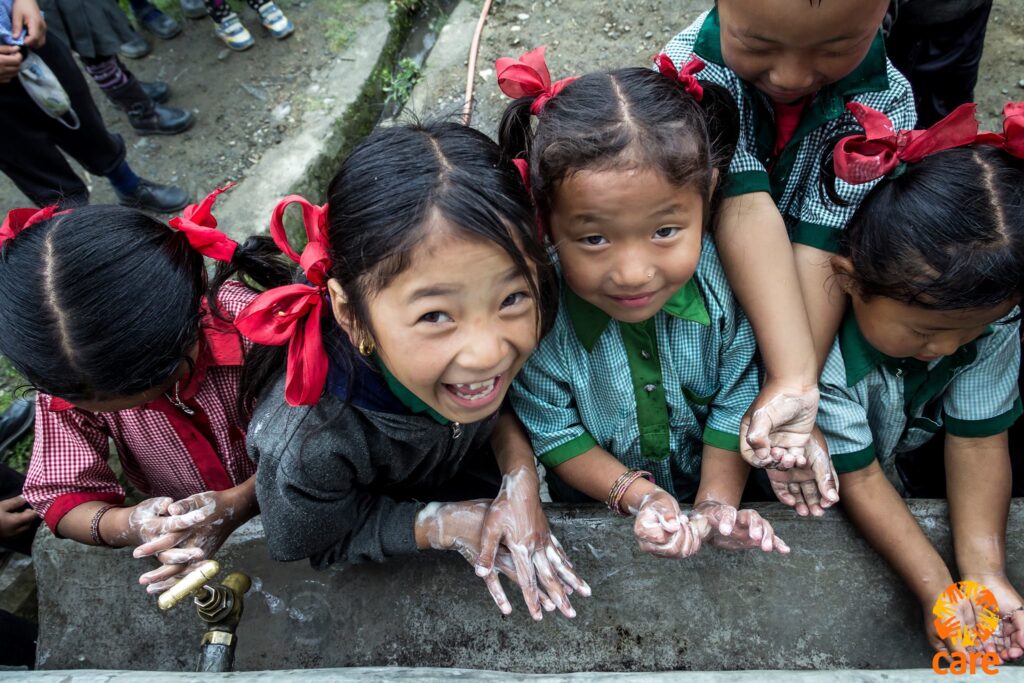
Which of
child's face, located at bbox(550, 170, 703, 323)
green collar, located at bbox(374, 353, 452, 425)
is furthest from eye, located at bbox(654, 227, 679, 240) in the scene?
green collar, located at bbox(374, 353, 452, 425)

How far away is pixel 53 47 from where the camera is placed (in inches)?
103

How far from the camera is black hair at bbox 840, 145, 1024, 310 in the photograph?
49.0 inches

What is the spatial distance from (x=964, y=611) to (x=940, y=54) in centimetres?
141

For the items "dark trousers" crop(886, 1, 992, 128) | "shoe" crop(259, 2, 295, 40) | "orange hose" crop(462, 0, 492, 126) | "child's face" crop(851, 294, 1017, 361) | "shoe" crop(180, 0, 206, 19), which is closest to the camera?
"child's face" crop(851, 294, 1017, 361)

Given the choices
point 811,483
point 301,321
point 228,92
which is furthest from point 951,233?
point 228,92

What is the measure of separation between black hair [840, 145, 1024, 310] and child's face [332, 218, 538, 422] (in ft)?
2.23

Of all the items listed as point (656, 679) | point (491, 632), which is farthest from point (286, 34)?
point (656, 679)

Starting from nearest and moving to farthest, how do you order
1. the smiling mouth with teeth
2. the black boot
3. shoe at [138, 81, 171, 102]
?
the smiling mouth with teeth, the black boot, shoe at [138, 81, 171, 102]

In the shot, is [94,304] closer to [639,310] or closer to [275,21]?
[639,310]

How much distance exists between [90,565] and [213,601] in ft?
1.69

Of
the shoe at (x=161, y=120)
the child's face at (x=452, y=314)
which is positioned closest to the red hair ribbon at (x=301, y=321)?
the child's face at (x=452, y=314)

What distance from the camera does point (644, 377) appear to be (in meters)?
1.47

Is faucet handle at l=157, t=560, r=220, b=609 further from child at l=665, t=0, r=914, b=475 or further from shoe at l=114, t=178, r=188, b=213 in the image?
shoe at l=114, t=178, r=188, b=213

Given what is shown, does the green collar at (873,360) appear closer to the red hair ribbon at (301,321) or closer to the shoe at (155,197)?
the red hair ribbon at (301,321)
